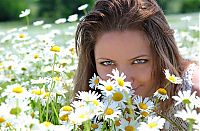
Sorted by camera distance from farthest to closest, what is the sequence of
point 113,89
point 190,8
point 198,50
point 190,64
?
point 190,8 → point 198,50 → point 190,64 → point 113,89

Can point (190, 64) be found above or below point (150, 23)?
below

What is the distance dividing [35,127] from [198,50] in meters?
1.55

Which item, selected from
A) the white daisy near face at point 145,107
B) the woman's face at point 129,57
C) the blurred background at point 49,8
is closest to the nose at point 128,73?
the woman's face at point 129,57

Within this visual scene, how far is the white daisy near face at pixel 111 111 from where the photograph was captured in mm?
798

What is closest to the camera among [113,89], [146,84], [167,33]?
[113,89]

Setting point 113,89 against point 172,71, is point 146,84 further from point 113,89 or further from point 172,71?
point 113,89

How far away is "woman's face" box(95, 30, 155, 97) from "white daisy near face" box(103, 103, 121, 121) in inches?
9.4

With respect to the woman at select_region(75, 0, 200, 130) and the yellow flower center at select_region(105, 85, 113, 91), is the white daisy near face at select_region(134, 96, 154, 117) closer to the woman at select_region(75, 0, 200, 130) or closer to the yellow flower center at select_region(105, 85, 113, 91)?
the yellow flower center at select_region(105, 85, 113, 91)

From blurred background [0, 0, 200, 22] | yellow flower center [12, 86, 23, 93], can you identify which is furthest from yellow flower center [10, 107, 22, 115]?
blurred background [0, 0, 200, 22]

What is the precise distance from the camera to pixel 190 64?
142 centimetres

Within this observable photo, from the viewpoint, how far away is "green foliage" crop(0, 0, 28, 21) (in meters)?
7.88

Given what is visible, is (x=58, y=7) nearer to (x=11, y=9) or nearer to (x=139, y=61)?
(x=11, y=9)

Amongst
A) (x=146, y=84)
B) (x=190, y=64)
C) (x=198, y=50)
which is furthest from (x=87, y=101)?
(x=198, y=50)

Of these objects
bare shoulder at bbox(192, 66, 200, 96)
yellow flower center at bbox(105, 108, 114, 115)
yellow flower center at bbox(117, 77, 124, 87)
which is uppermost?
yellow flower center at bbox(117, 77, 124, 87)
